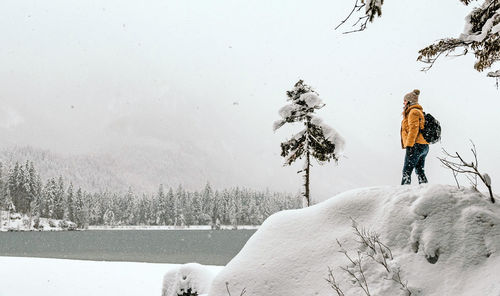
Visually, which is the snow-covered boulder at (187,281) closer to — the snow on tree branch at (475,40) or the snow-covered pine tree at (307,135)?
the snow on tree branch at (475,40)

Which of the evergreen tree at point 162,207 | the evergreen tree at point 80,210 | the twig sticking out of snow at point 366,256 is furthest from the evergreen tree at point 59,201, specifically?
the twig sticking out of snow at point 366,256

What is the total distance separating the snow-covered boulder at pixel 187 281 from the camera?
7.67 meters

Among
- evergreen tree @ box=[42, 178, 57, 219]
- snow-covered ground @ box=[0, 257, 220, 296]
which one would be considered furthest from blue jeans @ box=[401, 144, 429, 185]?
evergreen tree @ box=[42, 178, 57, 219]

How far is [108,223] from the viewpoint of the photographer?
12988 cm

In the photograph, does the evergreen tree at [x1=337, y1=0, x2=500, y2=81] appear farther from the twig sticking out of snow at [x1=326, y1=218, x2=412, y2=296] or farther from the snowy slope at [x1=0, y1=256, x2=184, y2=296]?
the snowy slope at [x1=0, y1=256, x2=184, y2=296]

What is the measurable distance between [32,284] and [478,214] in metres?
16.7

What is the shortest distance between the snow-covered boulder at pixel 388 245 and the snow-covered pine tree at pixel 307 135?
15.8 metres

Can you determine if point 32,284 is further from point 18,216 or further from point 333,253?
point 18,216

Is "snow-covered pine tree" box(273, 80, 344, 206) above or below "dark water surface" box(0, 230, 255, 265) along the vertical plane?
above

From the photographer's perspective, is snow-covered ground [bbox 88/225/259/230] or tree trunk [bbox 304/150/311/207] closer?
tree trunk [bbox 304/150/311/207]

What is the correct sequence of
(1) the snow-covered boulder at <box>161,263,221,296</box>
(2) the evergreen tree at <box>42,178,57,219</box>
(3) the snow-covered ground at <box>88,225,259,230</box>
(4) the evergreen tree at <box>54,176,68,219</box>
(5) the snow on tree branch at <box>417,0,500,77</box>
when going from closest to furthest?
1. (5) the snow on tree branch at <box>417,0,500,77</box>
2. (1) the snow-covered boulder at <box>161,263,221,296</box>
3. (2) the evergreen tree at <box>42,178,57,219</box>
4. (4) the evergreen tree at <box>54,176,68,219</box>
5. (3) the snow-covered ground at <box>88,225,259,230</box>

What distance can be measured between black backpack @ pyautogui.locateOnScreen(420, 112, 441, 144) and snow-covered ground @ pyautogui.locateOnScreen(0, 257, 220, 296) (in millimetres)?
9406

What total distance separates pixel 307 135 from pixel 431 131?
13.4 meters

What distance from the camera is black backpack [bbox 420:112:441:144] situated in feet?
20.4
